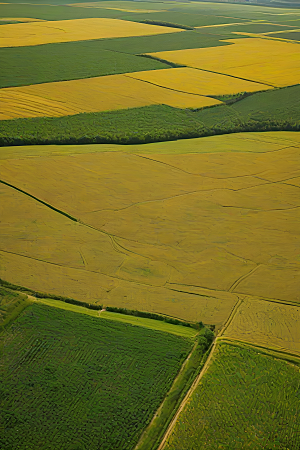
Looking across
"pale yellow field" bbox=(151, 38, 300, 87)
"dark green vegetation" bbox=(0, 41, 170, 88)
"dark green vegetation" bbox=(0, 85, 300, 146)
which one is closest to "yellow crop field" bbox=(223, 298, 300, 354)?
"dark green vegetation" bbox=(0, 85, 300, 146)

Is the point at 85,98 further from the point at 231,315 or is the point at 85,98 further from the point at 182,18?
the point at 182,18

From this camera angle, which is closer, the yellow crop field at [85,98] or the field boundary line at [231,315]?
the field boundary line at [231,315]

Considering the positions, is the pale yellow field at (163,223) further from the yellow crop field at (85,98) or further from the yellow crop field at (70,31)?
the yellow crop field at (70,31)

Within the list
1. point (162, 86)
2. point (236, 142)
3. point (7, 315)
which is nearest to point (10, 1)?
point (162, 86)

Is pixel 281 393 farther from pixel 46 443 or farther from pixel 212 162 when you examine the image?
pixel 212 162

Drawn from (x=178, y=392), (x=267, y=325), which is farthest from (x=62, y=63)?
(x=178, y=392)

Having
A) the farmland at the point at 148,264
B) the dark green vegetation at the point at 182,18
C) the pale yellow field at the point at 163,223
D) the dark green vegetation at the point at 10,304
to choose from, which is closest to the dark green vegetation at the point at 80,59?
the farmland at the point at 148,264

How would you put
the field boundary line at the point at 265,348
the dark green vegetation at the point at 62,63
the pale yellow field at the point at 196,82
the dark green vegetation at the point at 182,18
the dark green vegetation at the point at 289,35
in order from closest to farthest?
1. the field boundary line at the point at 265,348
2. the pale yellow field at the point at 196,82
3. the dark green vegetation at the point at 62,63
4. the dark green vegetation at the point at 289,35
5. the dark green vegetation at the point at 182,18
